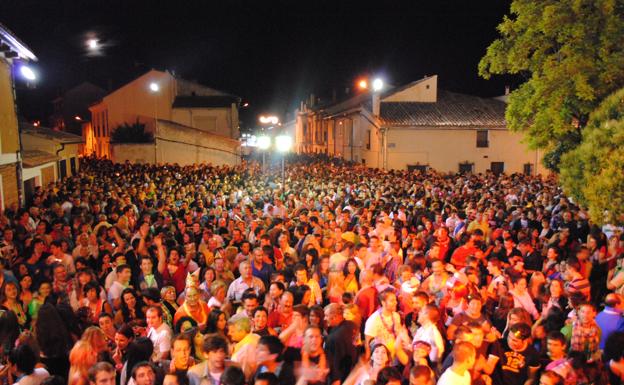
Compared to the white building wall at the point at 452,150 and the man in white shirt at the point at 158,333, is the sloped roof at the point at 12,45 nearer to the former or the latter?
the man in white shirt at the point at 158,333

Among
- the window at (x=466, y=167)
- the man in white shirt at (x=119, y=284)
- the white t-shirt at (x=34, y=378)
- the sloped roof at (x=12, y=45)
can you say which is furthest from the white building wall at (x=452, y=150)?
the white t-shirt at (x=34, y=378)

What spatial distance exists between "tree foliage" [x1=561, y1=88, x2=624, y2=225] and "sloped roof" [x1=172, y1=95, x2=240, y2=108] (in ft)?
107

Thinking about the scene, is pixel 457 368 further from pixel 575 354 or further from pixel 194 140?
pixel 194 140

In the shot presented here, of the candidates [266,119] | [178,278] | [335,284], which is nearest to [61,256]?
[178,278]

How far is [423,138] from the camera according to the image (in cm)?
3222

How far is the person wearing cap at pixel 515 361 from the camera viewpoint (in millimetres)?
4438

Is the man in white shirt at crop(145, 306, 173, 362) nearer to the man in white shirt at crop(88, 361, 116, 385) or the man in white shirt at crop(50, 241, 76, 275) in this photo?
the man in white shirt at crop(88, 361, 116, 385)

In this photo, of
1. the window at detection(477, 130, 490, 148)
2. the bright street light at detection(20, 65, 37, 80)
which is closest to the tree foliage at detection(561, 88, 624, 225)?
the bright street light at detection(20, 65, 37, 80)

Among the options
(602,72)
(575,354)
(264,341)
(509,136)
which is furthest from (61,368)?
(509,136)

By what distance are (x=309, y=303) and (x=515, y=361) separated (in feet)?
7.93

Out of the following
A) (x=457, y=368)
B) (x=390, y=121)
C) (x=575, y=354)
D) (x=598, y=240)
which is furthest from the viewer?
(x=390, y=121)

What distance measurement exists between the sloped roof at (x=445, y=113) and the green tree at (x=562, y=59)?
18.2 metres

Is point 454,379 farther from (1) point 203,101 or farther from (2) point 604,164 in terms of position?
(1) point 203,101

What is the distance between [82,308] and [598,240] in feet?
24.0
